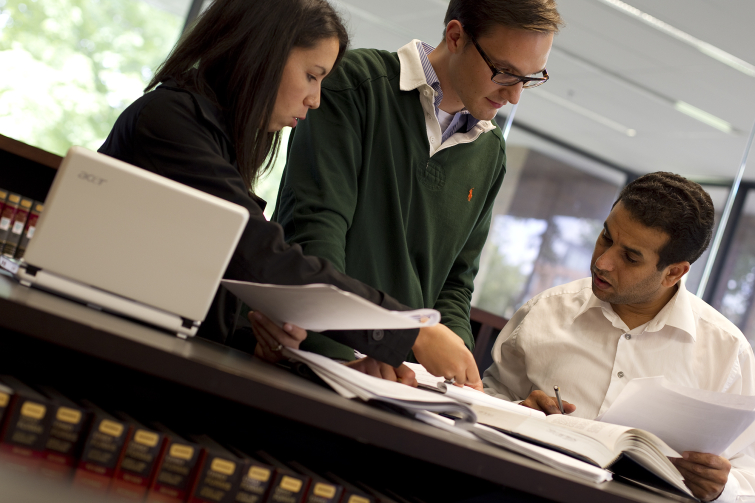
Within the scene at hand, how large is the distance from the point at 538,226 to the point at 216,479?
5496 mm

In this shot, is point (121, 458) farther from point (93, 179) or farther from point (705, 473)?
point (705, 473)

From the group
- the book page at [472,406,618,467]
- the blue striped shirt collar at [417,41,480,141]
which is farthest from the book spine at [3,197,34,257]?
the book page at [472,406,618,467]

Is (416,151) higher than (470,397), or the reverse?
(416,151)

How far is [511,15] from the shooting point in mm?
1392

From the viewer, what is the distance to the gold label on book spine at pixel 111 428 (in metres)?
0.63

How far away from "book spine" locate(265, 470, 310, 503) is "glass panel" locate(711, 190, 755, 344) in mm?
5573

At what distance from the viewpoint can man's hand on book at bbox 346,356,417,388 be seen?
1.05 metres

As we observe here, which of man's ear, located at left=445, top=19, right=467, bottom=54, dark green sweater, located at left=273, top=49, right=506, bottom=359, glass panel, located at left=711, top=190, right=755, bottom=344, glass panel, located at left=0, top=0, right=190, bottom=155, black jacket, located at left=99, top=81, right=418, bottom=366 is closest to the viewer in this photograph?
black jacket, located at left=99, top=81, right=418, bottom=366

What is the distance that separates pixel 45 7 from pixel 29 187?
2.47 meters

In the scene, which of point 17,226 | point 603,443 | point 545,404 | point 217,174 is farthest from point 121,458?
point 17,226

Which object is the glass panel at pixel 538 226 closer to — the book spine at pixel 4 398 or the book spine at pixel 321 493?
the book spine at pixel 321 493

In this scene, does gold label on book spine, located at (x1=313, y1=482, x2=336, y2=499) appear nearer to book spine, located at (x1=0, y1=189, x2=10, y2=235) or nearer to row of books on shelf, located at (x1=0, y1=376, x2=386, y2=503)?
row of books on shelf, located at (x1=0, y1=376, x2=386, y2=503)

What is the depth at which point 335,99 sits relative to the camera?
1455mm

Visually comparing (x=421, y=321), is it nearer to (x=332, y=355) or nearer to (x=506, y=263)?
(x=332, y=355)
